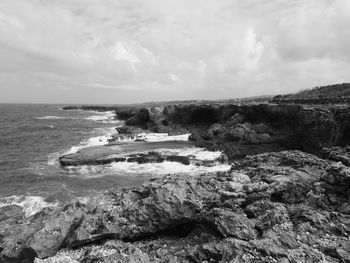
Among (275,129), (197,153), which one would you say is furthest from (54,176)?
(275,129)

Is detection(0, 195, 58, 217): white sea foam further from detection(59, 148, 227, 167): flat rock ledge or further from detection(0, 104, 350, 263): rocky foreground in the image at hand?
detection(59, 148, 227, 167): flat rock ledge

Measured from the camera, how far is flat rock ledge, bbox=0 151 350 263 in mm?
10023

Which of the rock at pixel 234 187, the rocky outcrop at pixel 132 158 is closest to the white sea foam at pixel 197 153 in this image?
the rocky outcrop at pixel 132 158

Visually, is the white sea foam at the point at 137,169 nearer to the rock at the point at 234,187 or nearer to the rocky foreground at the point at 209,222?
the rocky foreground at the point at 209,222

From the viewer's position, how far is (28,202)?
2477cm

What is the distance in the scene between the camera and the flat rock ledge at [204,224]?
32.9 ft

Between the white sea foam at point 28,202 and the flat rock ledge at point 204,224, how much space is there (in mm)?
9248

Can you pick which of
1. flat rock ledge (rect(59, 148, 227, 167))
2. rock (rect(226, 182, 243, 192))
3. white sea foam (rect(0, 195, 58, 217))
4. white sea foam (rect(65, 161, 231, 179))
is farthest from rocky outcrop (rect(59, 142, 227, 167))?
rock (rect(226, 182, 243, 192))

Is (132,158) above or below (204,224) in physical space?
below

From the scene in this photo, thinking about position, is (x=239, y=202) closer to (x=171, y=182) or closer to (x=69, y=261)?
(x=171, y=182)

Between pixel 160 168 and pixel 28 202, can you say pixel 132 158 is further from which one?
pixel 28 202

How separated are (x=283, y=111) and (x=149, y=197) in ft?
128

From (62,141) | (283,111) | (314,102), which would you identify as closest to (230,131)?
(283,111)

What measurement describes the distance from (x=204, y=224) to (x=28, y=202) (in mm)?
18496
